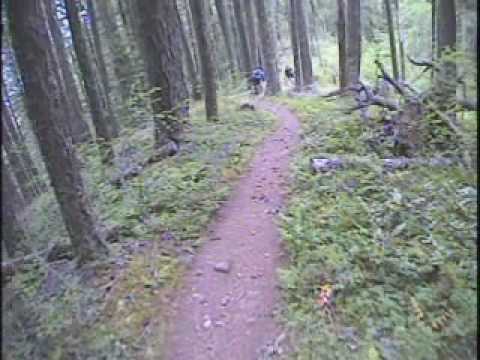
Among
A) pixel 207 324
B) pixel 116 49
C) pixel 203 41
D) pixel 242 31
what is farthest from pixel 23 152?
pixel 242 31

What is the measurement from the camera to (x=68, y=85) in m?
14.6

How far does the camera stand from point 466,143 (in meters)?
4.56

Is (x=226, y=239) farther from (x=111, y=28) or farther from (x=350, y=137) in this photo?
(x=111, y=28)

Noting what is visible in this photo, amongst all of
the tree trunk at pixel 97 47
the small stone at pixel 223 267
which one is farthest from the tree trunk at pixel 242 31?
the small stone at pixel 223 267

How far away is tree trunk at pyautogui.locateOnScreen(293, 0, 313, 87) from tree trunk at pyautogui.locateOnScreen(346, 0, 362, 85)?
624cm

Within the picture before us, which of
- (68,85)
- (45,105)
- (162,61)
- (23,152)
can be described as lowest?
(23,152)

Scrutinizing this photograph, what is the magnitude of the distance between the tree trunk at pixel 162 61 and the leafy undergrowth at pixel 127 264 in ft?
1.99

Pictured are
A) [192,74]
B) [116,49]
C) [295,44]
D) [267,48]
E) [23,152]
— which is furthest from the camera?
[295,44]

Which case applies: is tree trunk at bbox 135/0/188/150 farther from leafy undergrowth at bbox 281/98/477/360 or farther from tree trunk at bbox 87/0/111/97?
tree trunk at bbox 87/0/111/97

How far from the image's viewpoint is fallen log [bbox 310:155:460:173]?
25.0 feet

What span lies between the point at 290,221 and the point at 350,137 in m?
3.95

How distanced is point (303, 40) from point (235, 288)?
1778 cm

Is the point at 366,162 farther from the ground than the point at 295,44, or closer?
closer

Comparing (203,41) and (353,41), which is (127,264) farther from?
(353,41)
